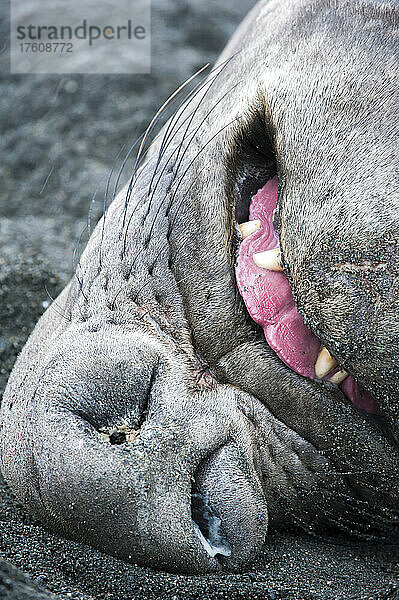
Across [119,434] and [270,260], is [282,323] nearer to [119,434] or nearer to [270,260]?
[270,260]

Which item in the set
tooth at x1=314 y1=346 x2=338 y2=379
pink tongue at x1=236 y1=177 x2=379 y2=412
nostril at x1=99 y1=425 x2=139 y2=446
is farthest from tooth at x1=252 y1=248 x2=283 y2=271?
nostril at x1=99 y1=425 x2=139 y2=446

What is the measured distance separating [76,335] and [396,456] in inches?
40.2

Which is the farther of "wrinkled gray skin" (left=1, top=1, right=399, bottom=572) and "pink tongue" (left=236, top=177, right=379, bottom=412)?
"pink tongue" (left=236, top=177, right=379, bottom=412)

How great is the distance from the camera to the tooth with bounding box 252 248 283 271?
2425 millimetres

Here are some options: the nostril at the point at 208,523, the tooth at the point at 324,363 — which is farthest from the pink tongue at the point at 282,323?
the nostril at the point at 208,523

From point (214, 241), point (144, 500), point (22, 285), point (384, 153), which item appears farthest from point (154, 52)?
point (144, 500)

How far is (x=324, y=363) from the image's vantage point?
2418mm

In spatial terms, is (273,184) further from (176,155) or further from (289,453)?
(289,453)

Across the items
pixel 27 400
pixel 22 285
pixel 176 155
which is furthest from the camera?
pixel 22 285

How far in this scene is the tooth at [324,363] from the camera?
241 centimetres

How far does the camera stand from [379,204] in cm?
214

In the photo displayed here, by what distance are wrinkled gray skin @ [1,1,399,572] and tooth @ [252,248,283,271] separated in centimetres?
10

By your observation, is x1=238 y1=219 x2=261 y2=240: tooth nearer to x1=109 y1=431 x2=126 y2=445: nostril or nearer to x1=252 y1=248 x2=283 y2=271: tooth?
x1=252 y1=248 x2=283 y2=271: tooth

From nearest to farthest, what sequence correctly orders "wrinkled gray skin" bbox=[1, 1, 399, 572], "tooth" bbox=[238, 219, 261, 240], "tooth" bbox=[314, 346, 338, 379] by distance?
"wrinkled gray skin" bbox=[1, 1, 399, 572] < "tooth" bbox=[314, 346, 338, 379] < "tooth" bbox=[238, 219, 261, 240]
